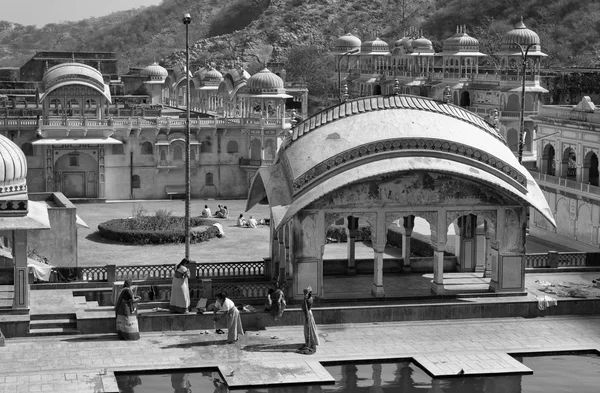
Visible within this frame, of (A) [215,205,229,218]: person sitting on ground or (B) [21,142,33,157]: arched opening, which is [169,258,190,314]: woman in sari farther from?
(B) [21,142,33,157]: arched opening

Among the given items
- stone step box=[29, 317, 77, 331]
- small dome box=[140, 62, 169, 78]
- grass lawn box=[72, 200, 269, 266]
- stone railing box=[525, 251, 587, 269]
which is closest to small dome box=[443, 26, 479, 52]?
small dome box=[140, 62, 169, 78]

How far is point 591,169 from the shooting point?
148 ft

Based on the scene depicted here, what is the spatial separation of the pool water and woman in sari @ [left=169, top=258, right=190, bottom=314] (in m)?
3.25

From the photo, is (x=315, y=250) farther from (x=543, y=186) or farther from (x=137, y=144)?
(x=137, y=144)

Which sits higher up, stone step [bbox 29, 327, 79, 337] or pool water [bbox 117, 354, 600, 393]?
stone step [bbox 29, 327, 79, 337]

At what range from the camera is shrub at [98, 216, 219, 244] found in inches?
1667

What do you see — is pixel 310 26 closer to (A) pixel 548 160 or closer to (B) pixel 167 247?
(A) pixel 548 160

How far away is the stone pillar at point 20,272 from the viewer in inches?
1045

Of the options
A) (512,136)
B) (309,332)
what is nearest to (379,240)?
(309,332)

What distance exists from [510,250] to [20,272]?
1136cm

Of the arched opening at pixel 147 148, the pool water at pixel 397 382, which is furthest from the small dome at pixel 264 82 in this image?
the pool water at pixel 397 382

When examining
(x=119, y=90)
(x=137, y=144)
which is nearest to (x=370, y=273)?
(x=137, y=144)

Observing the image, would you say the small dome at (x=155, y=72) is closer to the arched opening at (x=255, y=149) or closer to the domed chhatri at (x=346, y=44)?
the domed chhatri at (x=346, y=44)

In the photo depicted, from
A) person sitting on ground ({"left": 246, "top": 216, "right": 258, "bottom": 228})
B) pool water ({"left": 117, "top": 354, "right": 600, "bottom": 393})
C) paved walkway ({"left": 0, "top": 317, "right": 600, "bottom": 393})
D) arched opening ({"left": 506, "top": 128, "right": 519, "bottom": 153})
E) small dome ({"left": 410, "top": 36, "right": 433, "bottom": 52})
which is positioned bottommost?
pool water ({"left": 117, "top": 354, "right": 600, "bottom": 393})
